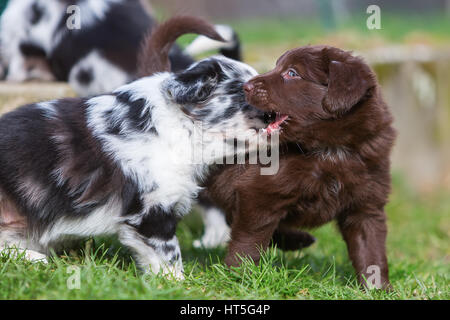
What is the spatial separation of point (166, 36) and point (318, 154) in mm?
1245

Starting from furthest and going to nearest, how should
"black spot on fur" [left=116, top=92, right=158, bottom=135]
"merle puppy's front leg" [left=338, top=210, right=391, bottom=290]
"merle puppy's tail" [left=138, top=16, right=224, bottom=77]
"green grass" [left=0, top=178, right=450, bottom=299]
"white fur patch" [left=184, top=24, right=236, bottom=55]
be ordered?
"white fur patch" [left=184, top=24, right=236, bottom=55] < "merle puppy's tail" [left=138, top=16, right=224, bottom=77] < "merle puppy's front leg" [left=338, top=210, right=391, bottom=290] < "black spot on fur" [left=116, top=92, right=158, bottom=135] < "green grass" [left=0, top=178, right=450, bottom=299]

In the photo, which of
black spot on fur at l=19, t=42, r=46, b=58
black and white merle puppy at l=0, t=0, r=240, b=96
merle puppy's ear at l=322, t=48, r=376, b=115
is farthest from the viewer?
black spot on fur at l=19, t=42, r=46, b=58

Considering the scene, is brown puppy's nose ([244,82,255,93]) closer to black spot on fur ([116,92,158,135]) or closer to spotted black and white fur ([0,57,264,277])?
spotted black and white fur ([0,57,264,277])

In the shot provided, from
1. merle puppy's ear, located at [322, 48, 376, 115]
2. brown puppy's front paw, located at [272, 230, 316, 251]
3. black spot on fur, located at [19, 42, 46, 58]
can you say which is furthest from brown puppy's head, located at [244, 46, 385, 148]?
black spot on fur, located at [19, 42, 46, 58]

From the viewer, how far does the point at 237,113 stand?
11.0 ft

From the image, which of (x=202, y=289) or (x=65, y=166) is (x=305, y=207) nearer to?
(x=202, y=289)

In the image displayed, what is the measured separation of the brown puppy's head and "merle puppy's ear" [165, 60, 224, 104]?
0.73 ft

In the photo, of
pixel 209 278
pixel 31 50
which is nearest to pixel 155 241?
pixel 209 278

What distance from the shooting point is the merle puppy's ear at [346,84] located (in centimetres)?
313

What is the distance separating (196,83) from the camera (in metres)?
3.31

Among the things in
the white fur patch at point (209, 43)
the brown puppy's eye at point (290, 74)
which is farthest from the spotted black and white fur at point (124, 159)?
the white fur patch at point (209, 43)

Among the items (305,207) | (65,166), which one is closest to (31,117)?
(65,166)

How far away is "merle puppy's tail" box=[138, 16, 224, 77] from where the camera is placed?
3.78 m

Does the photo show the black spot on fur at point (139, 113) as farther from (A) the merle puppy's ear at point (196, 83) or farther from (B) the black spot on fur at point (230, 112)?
(B) the black spot on fur at point (230, 112)
